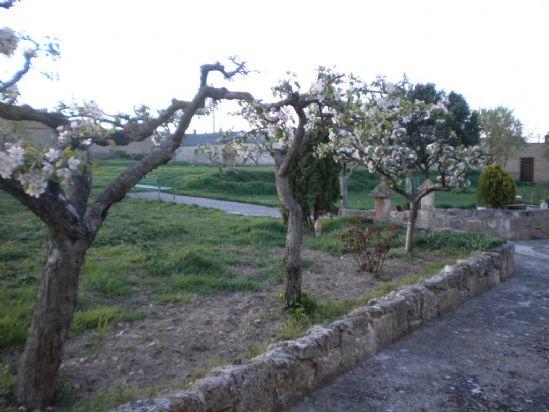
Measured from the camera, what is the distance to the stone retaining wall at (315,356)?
3301 millimetres

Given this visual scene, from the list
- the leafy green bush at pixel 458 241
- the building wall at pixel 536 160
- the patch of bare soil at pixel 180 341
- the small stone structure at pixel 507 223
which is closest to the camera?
the patch of bare soil at pixel 180 341

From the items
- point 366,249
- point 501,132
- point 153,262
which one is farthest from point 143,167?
point 501,132

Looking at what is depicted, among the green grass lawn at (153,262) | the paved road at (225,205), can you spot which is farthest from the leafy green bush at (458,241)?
the paved road at (225,205)

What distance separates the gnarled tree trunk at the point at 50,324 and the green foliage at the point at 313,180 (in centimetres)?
811

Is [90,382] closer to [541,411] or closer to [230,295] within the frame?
[230,295]

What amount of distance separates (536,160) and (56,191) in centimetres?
3787

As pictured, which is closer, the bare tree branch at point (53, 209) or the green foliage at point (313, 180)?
the bare tree branch at point (53, 209)

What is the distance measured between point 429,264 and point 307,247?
251 cm

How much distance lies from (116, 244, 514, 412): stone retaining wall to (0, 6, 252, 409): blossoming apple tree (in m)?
0.90

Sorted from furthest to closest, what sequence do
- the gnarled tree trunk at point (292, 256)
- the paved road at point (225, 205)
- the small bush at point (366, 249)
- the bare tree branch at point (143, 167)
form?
the paved road at point (225, 205) < the small bush at point (366, 249) < the gnarled tree trunk at point (292, 256) < the bare tree branch at point (143, 167)

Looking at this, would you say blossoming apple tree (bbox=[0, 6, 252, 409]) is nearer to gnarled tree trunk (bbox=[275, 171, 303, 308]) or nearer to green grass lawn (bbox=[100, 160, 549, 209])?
gnarled tree trunk (bbox=[275, 171, 303, 308])

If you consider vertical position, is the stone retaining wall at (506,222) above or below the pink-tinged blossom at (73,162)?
below

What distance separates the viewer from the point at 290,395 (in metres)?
3.85

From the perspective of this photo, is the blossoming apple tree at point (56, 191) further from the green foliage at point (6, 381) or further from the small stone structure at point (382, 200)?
the small stone structure at point (382, 200)
